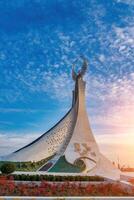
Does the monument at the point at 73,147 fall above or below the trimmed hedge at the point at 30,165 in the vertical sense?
above

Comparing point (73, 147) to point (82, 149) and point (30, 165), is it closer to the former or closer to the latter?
point (82, 149)

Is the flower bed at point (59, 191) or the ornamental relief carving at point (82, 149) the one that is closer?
the flower bed at point (59, 191)

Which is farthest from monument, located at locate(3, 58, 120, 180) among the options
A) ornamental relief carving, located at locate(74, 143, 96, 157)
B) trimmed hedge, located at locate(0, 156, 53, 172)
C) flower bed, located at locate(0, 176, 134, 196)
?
flower bed, located at locate(0, 176, 134, 196)

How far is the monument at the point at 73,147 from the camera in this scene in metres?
19.3

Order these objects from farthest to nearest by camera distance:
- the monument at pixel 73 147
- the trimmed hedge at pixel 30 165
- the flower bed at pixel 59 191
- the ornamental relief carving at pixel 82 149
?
the ornamental relief carving at pixel 82 149 → the monument at pixel 73 147 → the trimmed hedge at pixel 30 165 → the flower bed at pixel 59 191

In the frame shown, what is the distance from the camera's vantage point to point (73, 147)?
19969 mm

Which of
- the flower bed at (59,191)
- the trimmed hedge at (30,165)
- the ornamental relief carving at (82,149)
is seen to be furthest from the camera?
the ornamental relief carving at (82,149)

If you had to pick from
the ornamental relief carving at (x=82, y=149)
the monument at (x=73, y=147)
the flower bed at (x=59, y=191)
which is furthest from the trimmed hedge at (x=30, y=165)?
the flower bed at (x=59, y=191)

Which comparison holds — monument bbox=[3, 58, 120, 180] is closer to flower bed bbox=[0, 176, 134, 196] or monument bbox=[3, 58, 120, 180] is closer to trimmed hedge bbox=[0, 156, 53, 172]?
trimmed hedge bbox=[0, 156, 53, 172]

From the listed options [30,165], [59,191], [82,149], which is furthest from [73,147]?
[59,191]

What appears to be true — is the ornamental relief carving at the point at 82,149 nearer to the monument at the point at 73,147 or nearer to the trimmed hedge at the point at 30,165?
the monument at the point at 73,147

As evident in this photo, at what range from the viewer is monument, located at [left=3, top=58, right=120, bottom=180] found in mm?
19281

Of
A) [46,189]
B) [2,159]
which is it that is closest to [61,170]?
[2,159]

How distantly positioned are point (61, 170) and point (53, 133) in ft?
9.02
